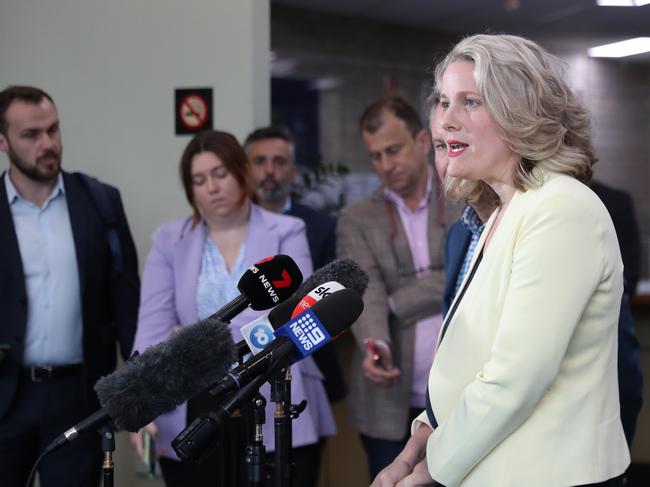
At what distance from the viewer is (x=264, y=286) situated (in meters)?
1.64

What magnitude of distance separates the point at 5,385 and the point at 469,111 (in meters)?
1.92

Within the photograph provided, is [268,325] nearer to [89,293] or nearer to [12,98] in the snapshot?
[89,293]

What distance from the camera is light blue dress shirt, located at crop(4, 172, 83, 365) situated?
2.91m

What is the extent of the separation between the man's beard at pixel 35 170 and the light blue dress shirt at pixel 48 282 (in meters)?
0.06

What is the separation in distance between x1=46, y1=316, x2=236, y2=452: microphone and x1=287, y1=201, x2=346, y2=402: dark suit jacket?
5.43 ft

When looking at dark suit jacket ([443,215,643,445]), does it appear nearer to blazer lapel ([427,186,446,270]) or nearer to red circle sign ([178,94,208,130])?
blazer lapel ([427,186,446,270])

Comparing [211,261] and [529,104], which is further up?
[529,104]

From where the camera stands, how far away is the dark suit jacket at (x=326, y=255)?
10.5ft

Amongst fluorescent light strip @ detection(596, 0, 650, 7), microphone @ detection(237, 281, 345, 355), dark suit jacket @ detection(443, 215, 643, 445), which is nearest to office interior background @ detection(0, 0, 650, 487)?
dark suit jacket @ detection(443, 215, 643, 445)

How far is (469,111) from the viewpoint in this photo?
59.7 inches

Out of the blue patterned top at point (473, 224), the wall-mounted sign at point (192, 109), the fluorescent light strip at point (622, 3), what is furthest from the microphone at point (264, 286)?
the fluorescent light strip at point (622, 3)

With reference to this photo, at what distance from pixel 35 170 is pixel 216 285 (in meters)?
0.78

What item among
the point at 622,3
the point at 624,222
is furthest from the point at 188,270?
the point at 622,3

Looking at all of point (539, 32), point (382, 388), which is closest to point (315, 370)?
point (382, 388)
